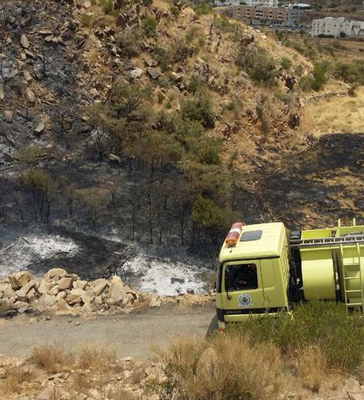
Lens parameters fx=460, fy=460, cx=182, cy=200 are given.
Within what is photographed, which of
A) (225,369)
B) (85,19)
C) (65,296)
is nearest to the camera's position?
(225,369)

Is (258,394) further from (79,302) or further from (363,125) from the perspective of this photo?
(363,125)

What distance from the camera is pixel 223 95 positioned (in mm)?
30594

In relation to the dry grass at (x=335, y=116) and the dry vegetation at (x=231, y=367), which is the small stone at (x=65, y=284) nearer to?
the dry vegetation at (x=231, y=367)

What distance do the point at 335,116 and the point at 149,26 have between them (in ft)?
47.7

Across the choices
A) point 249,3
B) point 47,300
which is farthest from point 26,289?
point 249,3

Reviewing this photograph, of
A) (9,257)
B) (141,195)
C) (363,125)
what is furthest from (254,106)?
(9,257)

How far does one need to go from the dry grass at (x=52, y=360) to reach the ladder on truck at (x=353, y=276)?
5.70 m

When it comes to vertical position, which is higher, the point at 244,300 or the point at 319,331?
the point at 244,300

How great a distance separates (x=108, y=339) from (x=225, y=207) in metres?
10.5

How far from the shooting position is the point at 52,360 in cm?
900

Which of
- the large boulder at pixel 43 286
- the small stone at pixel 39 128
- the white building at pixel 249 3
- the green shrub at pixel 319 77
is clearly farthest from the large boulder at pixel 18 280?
the white building at pixel 249 3

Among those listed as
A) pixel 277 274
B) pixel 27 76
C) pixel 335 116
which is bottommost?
pixel 277 274

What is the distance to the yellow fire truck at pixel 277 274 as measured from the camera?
30.7 feet

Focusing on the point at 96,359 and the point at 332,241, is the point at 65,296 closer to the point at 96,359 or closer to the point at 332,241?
the point at 96,359
